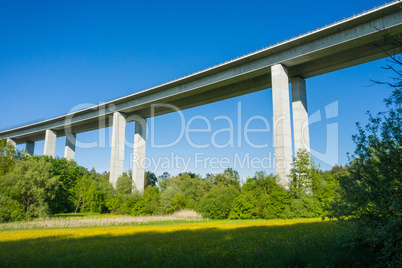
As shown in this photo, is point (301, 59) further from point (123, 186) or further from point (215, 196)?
point (123, 186)

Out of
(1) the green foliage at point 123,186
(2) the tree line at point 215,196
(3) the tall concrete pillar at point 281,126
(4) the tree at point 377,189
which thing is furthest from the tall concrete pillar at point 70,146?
(4) the tree at point 377,189

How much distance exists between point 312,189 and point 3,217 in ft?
107

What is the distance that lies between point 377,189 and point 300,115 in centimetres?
3053

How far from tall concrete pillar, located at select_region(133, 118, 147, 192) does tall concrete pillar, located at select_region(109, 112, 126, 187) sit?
279cm

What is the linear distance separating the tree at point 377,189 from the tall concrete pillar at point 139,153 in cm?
4955

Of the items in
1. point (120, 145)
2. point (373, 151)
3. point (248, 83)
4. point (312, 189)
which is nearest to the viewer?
point (373, 151)

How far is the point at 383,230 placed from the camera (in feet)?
19.2

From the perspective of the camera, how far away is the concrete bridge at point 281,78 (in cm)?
2823

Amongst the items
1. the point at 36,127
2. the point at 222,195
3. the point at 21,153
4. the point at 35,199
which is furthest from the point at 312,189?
the point at 36,127

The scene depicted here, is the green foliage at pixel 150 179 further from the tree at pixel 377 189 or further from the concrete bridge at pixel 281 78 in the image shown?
the tree at pixel 377 189

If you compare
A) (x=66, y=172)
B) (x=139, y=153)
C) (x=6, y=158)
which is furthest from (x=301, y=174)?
(x=66, y=172)

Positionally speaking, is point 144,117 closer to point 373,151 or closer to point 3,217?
point 3,217

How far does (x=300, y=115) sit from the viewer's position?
35.7m

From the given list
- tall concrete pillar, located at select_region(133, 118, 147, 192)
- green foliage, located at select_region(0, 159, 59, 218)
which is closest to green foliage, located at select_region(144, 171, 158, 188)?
tall concrete pillar, located at select_region(133, 118, 147, 192)
